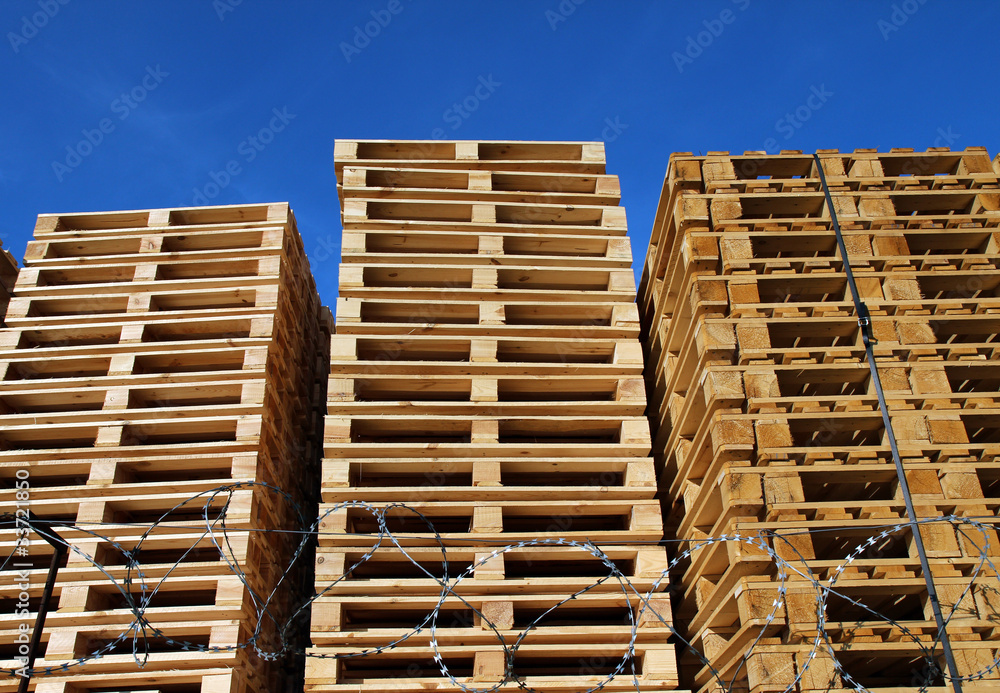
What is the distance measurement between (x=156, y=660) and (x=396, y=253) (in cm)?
370

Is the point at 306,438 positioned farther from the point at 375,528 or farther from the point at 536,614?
the point at 536,614

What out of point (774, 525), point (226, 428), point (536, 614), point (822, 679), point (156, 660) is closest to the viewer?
point (822, 679)

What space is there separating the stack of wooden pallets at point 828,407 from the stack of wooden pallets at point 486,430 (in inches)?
22.0

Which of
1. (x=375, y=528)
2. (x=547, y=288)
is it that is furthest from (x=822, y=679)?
(x=547, y=288)

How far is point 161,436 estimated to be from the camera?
7.03m

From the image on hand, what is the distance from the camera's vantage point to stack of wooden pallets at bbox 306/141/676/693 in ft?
19.5

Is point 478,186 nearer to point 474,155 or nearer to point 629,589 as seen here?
point 474,155

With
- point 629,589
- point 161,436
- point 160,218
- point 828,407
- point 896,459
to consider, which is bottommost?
point 629,589

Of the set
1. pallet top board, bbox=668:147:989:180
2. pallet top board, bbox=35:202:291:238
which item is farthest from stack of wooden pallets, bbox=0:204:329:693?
pallet top board, bbox=668:147:989:180

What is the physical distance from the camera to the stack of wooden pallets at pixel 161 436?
5.83 metres

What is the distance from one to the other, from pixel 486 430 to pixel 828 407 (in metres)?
2.40

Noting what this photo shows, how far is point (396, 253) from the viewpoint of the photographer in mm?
7730

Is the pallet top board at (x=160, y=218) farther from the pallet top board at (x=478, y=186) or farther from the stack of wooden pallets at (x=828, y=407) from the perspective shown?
the stack of wooden pallets at (x=828, y=407)

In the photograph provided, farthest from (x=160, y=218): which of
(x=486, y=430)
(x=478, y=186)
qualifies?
(x=486, y=430)
